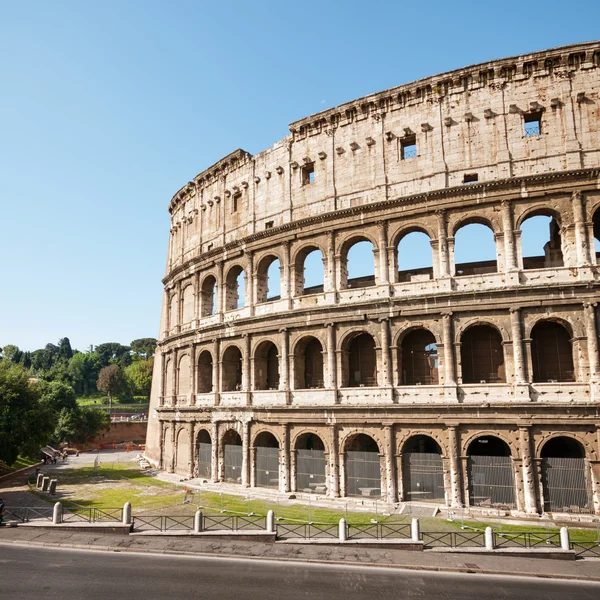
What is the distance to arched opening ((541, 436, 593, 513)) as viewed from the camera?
19.9 meters

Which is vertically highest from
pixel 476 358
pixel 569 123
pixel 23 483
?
pixel 569 123

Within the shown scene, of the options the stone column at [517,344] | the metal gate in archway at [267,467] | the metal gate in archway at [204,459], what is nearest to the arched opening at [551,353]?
the stone column at [517,344]

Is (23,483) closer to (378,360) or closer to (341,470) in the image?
(341,470)

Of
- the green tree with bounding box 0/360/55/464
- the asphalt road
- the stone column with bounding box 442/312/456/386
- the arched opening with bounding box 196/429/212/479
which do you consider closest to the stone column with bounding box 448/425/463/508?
the stone column with bounding box 442/312/456/386

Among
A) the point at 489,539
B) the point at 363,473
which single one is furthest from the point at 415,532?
the point at 363,473

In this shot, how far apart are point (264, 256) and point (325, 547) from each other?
53.5ft

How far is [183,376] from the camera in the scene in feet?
113

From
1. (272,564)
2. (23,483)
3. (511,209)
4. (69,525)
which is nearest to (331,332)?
(511,209)

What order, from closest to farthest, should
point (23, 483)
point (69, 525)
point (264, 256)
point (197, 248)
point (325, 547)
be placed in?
1. point (325, 547)
2. point (69, 525)
3. point (264, 256)
4. point (23, 483)
5. point (197, 248)

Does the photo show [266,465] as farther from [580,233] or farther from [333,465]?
[580,233]

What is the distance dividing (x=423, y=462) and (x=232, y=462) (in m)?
11.3

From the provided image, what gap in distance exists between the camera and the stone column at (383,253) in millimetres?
24531

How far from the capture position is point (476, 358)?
23.3 meters

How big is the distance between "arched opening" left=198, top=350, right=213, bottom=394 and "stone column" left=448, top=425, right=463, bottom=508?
16054 millimetres
